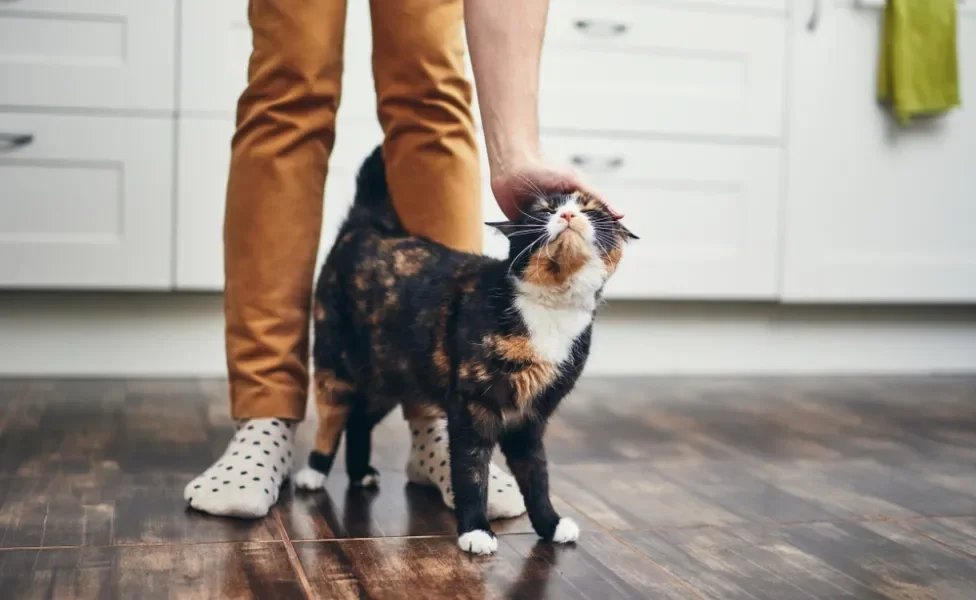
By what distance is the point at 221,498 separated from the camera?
1248mm

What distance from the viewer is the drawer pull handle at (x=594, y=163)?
96.7 inches

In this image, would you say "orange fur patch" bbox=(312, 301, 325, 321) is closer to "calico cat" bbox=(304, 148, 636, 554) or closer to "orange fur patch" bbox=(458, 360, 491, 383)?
"calico cat" bbox=(304, 148, 636, 554)

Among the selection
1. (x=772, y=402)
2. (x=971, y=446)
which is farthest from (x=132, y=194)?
(x=971, y=446)

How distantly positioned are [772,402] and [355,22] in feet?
3.62

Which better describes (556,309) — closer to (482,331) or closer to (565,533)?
(482,331)

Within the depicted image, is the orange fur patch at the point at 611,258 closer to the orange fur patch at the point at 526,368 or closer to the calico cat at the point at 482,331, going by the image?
the calico cat at the point at 482,331

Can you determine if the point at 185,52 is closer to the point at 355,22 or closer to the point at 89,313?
the point at 355,22

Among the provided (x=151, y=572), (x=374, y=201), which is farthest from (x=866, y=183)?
(x=151, y=572)

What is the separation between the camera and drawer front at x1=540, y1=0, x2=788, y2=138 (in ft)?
8.00

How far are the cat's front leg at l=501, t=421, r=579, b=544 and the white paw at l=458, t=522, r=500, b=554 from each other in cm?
7

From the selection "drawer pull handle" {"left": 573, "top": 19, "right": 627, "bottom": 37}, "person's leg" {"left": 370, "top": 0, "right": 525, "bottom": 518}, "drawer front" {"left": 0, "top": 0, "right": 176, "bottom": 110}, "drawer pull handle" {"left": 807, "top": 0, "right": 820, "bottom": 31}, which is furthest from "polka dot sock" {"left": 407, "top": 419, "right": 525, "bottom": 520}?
"drawer pull handle" {"left": 807, "top": 0, "right": 820, "bottom": 31}

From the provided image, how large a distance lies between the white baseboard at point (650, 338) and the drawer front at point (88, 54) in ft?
1.27

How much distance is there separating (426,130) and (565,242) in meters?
0.41

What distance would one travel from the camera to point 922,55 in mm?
2555
